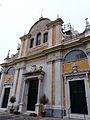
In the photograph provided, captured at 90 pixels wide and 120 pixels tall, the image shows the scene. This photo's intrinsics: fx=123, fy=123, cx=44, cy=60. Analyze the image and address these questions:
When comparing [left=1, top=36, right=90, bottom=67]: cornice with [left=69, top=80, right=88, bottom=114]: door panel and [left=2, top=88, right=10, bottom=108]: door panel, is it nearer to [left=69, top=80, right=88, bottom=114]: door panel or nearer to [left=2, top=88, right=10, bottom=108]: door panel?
[left=69, top=80, right=88, bottom=114]: door panel

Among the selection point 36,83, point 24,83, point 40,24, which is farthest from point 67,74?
point 40,24

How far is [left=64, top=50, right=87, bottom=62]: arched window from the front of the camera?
12.0m

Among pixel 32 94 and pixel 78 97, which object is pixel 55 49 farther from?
pixel 32 94

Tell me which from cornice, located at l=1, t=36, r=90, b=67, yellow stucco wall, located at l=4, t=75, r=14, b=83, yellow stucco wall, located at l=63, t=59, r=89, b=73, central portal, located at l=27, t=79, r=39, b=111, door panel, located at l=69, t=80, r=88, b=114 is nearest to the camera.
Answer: door panel, located at l=69, t=80, r=88, b=114

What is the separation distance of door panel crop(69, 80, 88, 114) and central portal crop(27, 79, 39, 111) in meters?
4.37

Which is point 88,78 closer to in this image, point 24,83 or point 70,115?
point 70,115

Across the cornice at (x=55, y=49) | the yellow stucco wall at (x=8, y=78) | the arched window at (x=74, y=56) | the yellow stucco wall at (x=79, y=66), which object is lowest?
the yellow stucco wall at (x=8, y=78)

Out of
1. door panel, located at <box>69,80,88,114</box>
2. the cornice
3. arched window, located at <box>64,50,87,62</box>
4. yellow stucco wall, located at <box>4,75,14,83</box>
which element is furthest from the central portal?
arched window, located at <box>64,50,87,62</box>

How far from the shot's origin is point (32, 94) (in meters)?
14.3

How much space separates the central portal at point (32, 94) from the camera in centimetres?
1365

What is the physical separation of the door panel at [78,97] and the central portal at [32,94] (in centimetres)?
437

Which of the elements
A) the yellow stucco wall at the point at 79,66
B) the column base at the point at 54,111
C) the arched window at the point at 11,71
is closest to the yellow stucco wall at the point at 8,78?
the arched window at the point at 11,71

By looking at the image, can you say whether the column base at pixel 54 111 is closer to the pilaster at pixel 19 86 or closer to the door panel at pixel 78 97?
the door panel at pixel 78 97

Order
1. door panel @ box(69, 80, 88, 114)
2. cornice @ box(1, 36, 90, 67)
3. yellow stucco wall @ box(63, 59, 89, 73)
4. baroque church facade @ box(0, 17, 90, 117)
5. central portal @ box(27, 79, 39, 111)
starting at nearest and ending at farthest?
1. door panel @ box(69, 80, 88, 114)
2. baroque church facade @ box(0, 17, 90, 117)
3. yellow stucco wall @ box(63, 59, 89, 73)
4. cornice @ box(1, 36, 90, 67)
5. central portal @ box(27, 79, 39, 111)
